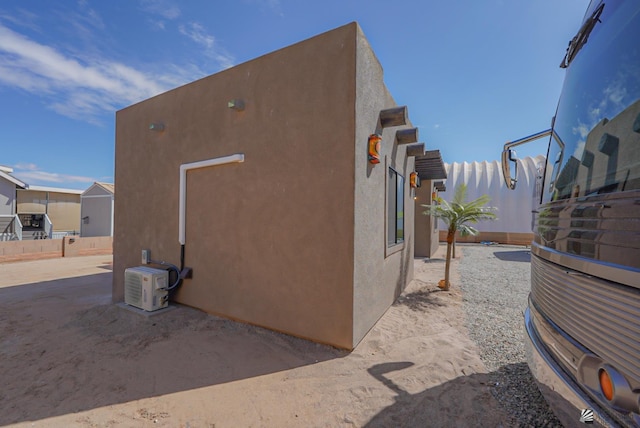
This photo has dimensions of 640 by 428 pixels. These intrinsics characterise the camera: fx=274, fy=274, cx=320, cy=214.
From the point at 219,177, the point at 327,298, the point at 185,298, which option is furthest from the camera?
the point at 185,298

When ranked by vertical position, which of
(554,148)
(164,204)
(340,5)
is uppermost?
(340,5)

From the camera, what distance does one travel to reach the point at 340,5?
435 cm

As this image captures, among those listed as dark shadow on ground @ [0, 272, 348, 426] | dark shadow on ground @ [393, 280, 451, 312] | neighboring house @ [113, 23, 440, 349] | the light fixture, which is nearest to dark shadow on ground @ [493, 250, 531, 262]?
dark shadow on ground @ [393, 280, 451, 312]

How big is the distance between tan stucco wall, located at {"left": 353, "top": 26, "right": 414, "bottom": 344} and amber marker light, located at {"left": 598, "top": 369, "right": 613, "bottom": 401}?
2.32 m

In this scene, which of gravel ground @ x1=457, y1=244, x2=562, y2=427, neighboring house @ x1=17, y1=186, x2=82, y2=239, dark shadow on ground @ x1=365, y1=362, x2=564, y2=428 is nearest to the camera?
dark shadow on ground @ x1=365, y1=362, x2=564, y2=428

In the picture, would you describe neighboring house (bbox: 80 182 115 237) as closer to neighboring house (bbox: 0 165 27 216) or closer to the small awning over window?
neighboring house (bbox: 0 165 27 216)

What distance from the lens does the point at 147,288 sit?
475cm

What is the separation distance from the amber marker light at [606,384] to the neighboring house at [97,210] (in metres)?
19.8

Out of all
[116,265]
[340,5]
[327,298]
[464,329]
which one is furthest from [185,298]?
[340,5]

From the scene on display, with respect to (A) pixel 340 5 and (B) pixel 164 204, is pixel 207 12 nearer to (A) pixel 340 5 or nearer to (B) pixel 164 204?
(A) pixel 340 5

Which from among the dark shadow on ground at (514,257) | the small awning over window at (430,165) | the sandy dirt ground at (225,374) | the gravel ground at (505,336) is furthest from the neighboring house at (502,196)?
the sandy dirt ground at (225,374)

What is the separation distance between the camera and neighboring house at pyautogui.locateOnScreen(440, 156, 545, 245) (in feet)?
68.8

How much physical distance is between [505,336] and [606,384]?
3326 mm

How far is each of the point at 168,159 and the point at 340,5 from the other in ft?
13.3
